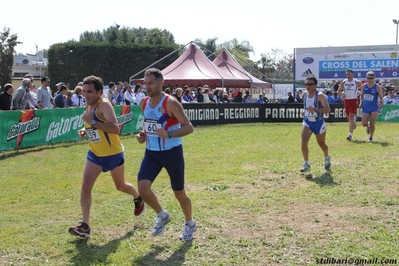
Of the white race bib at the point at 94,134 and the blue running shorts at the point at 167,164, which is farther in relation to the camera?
the white race bib at the point at 94,134

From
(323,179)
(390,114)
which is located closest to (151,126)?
(323,179)

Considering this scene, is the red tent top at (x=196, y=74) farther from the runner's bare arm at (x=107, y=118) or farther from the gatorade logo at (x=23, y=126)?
the runner's bare arm at (x=107, y=118)

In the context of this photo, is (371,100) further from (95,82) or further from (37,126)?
(95,82)

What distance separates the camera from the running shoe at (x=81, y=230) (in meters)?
5.84

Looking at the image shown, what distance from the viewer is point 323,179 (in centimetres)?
930

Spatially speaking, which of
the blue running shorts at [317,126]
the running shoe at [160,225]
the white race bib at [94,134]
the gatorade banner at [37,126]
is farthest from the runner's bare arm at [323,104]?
the gatorade banner at [37,126]

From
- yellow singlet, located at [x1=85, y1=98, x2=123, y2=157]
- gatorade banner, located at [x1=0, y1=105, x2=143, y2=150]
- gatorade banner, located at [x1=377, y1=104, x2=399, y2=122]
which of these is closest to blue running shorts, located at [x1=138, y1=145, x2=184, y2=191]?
yellow singlet, located at [x1=85, y1=98, x2=123, y2=157]

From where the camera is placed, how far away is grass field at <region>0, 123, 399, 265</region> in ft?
17.9

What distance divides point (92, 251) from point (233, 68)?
26.3 meters

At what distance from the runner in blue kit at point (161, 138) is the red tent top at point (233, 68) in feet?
80.5

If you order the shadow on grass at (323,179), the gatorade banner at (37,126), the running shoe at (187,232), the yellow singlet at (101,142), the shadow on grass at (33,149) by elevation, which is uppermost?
the yellow singlet at (101,142)

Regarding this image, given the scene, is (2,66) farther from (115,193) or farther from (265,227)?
(265,227)

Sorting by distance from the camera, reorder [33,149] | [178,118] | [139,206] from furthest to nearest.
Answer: [33,149], [139,206], [178,118]

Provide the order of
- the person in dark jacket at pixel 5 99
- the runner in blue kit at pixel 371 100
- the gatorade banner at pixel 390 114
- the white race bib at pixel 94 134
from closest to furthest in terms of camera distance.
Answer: the white race bib at pixel 94 134 < the person in dark jacket at pixel 5 99 < the runner in blue kit at pixel 371 100 < the gatorade banner at pixel 390 114
